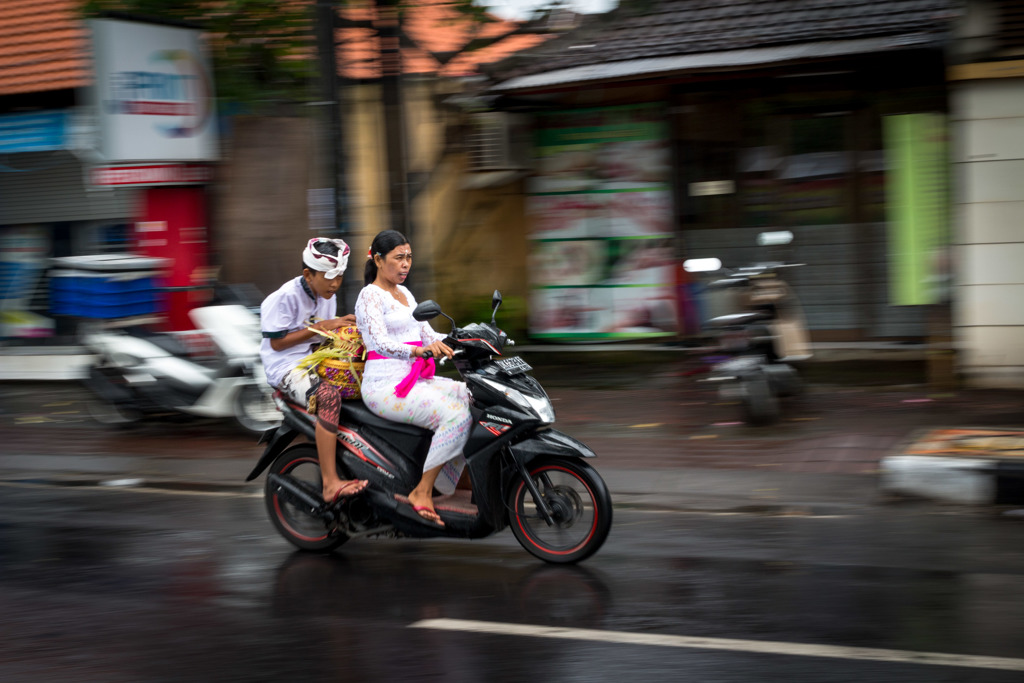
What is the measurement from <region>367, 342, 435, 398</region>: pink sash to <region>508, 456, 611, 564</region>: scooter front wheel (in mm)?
738

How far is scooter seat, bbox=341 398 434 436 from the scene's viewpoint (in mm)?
5809

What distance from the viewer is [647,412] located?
33.1ft

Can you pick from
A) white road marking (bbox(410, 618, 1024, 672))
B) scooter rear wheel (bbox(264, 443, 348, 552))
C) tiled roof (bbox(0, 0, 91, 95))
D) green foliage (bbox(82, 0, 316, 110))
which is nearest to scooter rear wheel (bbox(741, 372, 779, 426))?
scooter rear wheel (bbox(264, 443, 348, 552))

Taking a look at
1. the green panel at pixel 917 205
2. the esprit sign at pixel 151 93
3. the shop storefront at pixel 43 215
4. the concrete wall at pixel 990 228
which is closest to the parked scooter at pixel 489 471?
the concrete wall at pixel 990 228

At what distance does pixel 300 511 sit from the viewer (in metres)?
6.21

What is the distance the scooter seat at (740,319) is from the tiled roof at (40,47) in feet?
29.1

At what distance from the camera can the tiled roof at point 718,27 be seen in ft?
37.5

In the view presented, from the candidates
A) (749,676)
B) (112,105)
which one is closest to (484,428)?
(749,676)

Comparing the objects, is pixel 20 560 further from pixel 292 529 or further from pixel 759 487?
pixel 759 487

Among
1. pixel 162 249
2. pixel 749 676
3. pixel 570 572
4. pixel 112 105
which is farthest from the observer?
pixel 162 249

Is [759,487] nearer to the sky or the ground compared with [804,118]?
nearer to the ground

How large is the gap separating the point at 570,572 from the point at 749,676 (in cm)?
160

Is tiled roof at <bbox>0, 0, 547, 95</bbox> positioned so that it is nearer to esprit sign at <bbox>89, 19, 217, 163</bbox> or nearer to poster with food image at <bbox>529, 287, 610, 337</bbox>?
esprit sign at <bbox>89, 19, 217, 163</bbox>

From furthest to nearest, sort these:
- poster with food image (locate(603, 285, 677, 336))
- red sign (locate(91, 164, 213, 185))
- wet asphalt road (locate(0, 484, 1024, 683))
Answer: poster with food image (locate(603, 285, 677, 336)) < red sign (locate(91, 164, 213, 185)) < wet asphalt road (locate(0, 484, 1024, 683))
